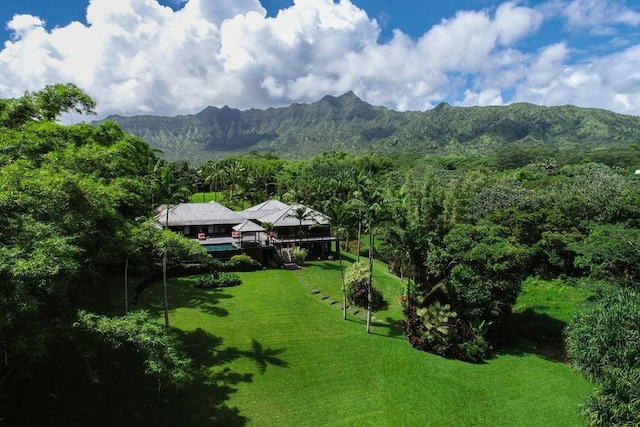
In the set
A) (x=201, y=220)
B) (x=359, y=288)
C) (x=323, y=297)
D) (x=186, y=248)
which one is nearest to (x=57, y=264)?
(x=186, y=248)

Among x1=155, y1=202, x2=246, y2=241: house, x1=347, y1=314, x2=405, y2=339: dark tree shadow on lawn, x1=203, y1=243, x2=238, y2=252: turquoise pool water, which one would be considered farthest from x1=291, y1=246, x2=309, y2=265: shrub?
x1=347, y1=314, x2=405, y2=339: dark tree shadow on lawn

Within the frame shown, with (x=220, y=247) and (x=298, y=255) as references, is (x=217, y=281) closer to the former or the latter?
(x=220, y=247)

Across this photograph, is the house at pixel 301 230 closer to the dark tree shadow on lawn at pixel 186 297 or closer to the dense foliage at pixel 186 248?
the dense foliage at pixel 186 248

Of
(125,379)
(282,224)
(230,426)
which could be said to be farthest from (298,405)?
(282,224)

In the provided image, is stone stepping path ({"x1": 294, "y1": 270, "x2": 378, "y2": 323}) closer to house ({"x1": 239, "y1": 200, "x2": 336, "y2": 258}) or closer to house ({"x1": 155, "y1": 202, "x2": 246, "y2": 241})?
house ({"x1": 239, "y1": 200, "x2": 336, "y2": 258})

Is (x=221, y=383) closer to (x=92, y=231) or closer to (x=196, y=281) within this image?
(x=92, y=231)

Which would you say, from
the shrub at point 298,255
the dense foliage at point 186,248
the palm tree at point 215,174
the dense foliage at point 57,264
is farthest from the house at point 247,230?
the palm tree at point 215,174
